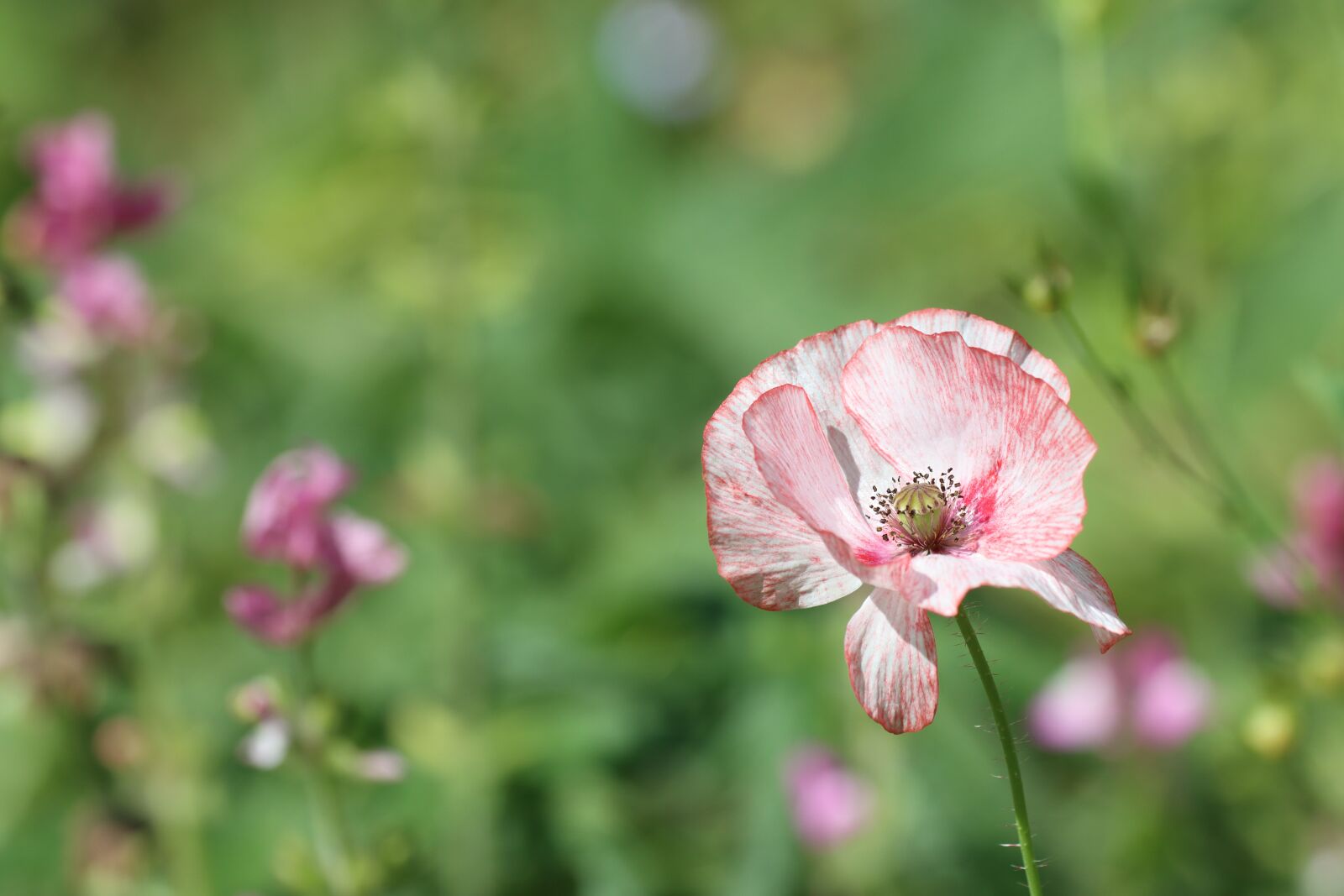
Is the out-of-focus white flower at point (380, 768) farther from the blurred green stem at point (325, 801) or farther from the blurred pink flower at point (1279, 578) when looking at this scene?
the blurred pink flower at point (1279, 578)

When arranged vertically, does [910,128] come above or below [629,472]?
above

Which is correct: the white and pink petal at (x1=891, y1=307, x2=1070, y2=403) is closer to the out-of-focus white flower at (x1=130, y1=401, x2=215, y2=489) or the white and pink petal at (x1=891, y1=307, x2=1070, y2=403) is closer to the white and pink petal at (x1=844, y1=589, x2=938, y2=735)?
the white and pink petal at (x1=844, y1=589, x2=938, y2=735)

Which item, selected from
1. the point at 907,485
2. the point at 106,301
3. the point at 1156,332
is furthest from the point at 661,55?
the point at 907,485

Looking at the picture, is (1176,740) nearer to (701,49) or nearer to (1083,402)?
(1083,402)

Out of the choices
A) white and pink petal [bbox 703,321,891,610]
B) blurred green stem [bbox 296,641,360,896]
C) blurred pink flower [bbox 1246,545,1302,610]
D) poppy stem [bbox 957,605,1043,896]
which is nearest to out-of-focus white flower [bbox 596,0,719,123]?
blurred pink flower [bbox 1246,545,1302,610]

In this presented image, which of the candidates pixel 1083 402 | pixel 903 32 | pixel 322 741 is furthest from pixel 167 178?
pixel 903 32

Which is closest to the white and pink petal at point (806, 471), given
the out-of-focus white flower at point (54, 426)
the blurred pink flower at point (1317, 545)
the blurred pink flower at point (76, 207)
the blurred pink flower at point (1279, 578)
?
the blurred pink flower at point (1279, 578)

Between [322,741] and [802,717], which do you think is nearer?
[322,741]

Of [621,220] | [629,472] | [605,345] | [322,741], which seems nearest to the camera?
[322,741]

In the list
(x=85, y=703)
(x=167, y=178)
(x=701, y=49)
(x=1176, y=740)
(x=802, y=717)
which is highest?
(x=701, y=49)
